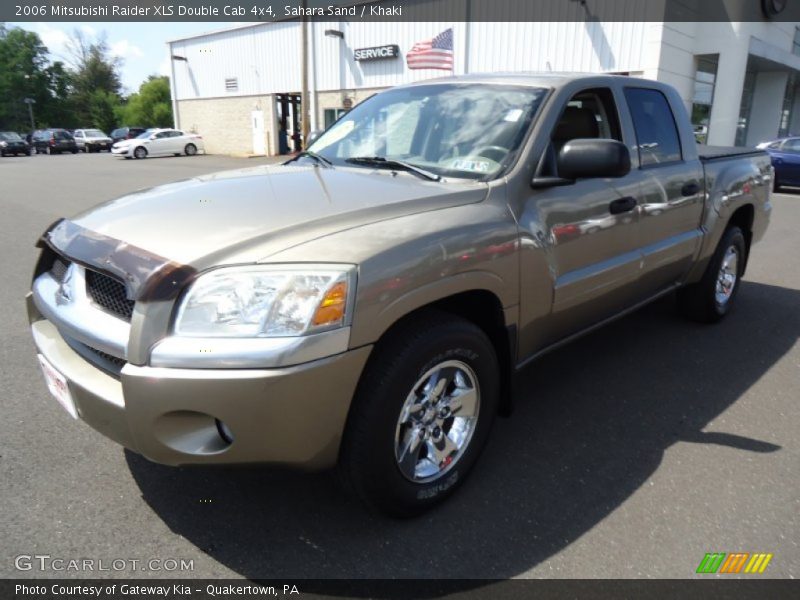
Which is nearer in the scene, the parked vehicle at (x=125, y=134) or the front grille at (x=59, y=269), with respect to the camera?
the front grille at (x=59, y=269)

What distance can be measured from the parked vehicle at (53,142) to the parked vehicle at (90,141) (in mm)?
838

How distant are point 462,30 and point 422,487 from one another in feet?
74.7

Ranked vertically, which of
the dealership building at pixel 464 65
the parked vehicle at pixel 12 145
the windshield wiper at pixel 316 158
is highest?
the dealership building at pixel 464 65

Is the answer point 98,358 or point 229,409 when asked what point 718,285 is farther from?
point 98,358

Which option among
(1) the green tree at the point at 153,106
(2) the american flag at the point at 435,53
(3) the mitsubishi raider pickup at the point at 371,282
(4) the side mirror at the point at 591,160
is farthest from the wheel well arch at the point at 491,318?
(1) the green tree at the point at 153,106

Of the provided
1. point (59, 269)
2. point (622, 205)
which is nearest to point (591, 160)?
point (622, 205)

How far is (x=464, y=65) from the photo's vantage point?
22.5 m

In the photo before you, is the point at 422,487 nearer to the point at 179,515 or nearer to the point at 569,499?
the point at 569,499

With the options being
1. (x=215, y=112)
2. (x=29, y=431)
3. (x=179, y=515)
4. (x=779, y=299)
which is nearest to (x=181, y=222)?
(x=179, y=515)

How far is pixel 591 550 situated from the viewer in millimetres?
2332

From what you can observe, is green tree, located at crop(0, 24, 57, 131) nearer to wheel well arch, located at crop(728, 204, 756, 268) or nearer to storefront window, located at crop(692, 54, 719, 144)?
storefront window, located at crop(692, 54, 719, 144)

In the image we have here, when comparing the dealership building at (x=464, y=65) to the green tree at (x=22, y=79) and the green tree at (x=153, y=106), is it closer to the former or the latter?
the green tree at (x=153, y=106)

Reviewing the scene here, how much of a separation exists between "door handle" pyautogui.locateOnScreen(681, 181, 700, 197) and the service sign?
2324 cm

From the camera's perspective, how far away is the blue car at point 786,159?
14.5 meters
